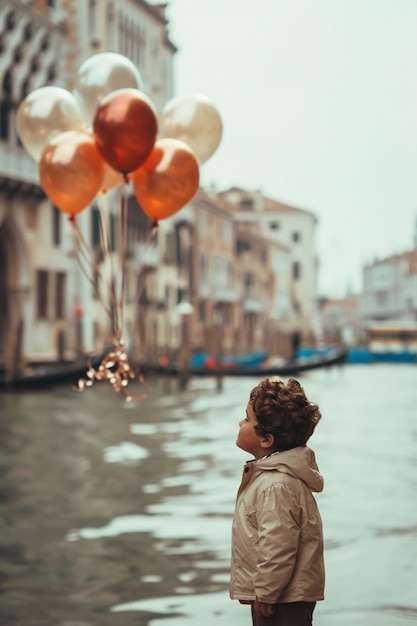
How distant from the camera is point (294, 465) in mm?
2439

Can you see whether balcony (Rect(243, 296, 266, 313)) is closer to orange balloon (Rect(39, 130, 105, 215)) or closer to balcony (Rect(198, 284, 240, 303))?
balcony (Rect(198, 284, 240, 303))

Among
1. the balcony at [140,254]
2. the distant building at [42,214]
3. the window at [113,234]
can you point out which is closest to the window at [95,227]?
the distant building at [42,214]

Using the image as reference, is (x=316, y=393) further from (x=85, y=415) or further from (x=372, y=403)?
(x=85, y=415)

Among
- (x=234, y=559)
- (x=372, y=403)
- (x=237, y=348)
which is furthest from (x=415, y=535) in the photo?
(x=237, y=348)

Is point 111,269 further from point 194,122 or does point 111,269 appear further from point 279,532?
point 279,532

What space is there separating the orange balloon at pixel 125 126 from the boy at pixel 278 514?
6.49 ft

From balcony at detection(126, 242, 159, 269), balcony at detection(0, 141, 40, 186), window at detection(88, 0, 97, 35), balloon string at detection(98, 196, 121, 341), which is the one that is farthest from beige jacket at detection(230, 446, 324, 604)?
balcony at detection(126, 242, 159, 269)

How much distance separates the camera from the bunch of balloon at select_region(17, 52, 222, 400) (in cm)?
426

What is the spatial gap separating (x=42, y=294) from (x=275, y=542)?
22841 mm

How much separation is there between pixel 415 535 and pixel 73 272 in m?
20.9

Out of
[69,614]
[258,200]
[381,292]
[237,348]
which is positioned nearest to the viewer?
[69,614]

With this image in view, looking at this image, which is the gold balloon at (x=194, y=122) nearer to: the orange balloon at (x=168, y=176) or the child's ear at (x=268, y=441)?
the orange balloon at (x=168, y=176)

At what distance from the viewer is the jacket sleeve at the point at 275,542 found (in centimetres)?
239

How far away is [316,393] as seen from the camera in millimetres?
23422
